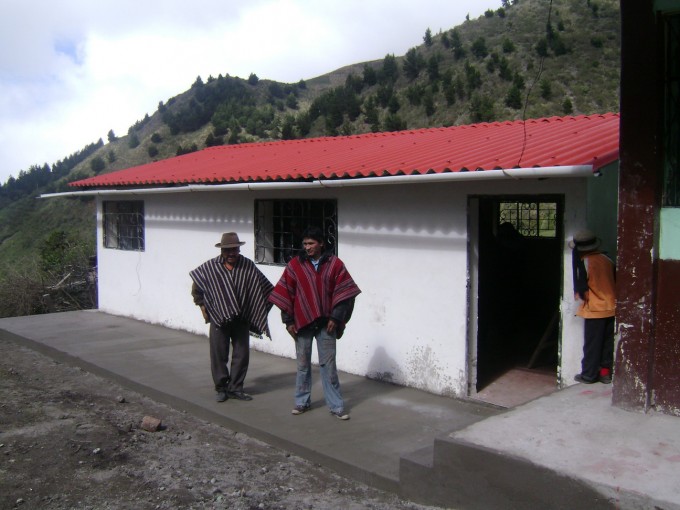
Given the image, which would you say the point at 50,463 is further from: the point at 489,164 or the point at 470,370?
the point at 489,164

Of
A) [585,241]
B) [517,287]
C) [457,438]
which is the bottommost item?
[457,438]

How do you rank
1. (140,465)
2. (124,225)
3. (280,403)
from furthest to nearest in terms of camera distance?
(124,225) < (280,403) < (140,465)

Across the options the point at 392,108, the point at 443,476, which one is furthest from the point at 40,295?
the point at 392,108

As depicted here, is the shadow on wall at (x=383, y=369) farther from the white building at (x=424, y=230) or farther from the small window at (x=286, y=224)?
the small window at (x=286, y=224)

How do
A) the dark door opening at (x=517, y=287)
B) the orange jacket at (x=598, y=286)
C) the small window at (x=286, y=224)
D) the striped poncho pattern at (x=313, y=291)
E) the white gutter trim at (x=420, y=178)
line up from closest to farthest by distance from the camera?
the white gutter trim at (x=420, y=178)
the orange jacket at (x=598, y=286)
the striped poncho pattern at (x=313, y=291)
the dark door opening at (x=517, y=287)
the small window at (x=286, y=224)

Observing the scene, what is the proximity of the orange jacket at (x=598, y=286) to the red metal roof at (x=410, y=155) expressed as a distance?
2.58ft

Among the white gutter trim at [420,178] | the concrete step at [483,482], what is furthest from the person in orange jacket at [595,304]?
the concrete step at [483,482]

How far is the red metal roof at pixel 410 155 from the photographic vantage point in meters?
6.28

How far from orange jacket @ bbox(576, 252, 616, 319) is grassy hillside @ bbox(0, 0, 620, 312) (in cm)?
3196

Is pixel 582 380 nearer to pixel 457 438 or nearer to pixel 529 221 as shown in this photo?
pixel 457 438

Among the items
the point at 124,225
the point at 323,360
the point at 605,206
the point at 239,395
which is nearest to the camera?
the point at 323,360

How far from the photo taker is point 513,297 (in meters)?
9.02

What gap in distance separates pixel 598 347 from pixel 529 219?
4829 mm

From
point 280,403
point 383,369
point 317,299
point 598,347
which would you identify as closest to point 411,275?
point 383,369
